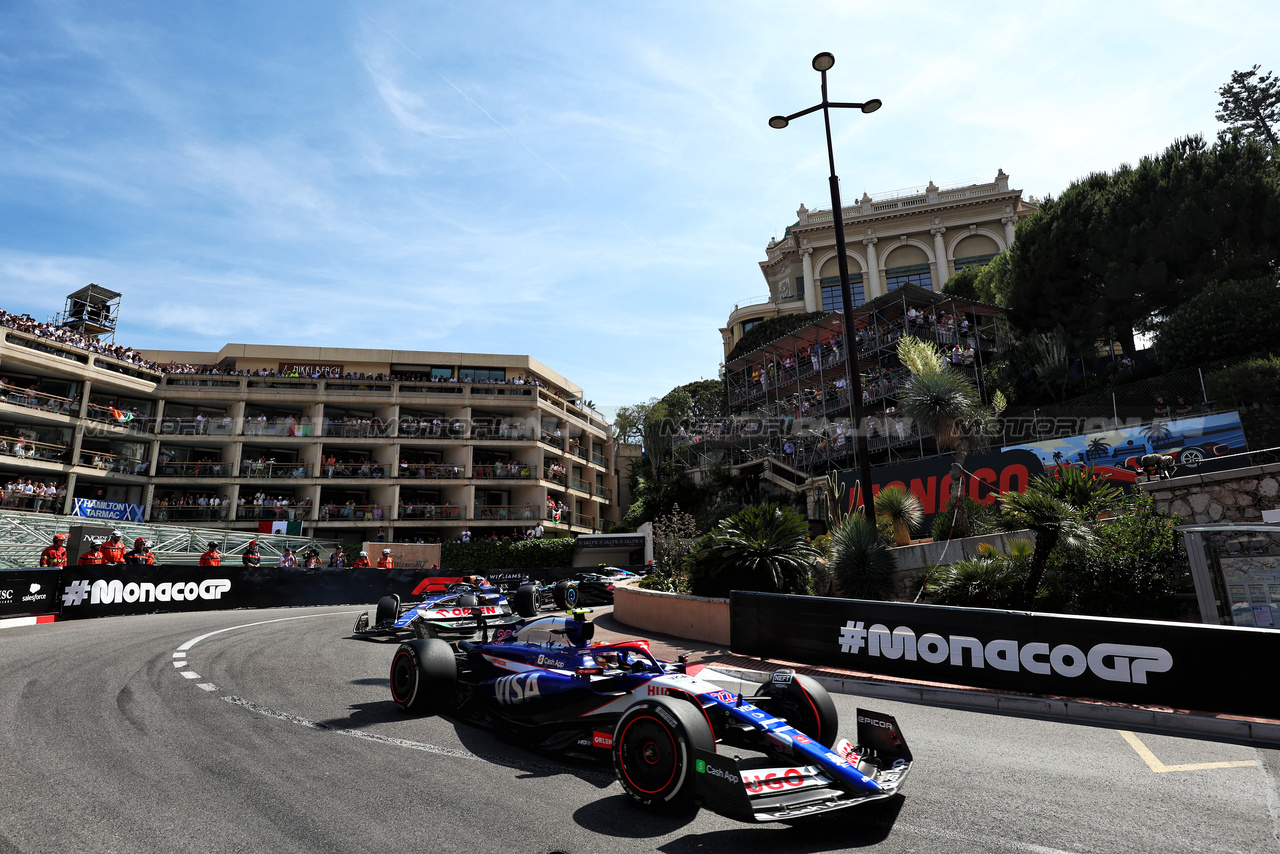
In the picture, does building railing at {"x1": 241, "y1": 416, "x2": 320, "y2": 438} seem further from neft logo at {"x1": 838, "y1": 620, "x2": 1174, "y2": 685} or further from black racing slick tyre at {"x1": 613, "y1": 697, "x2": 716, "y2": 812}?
black racing slick tyre at {"x1": 613, "y1": 697, "x2": 716, "y2": 812}

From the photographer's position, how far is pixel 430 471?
45000 mm

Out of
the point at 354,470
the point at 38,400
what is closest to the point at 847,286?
the point at 354,470

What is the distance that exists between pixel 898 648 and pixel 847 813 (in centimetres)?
534

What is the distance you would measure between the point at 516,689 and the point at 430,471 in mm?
40508

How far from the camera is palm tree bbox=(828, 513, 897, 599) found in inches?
479

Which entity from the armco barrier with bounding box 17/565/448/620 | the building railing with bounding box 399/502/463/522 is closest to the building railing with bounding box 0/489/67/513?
the building railing with bounding box 399/502/463/522

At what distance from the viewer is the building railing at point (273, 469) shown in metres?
42.9

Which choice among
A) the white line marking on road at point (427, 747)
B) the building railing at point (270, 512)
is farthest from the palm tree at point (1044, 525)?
the building railing at point (270, 512)

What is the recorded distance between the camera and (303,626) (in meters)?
15.3

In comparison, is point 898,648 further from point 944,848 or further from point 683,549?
point 683,549

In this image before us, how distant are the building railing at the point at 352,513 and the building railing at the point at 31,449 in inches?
525

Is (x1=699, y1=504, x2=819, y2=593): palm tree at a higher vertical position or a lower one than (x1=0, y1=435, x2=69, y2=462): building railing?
lower

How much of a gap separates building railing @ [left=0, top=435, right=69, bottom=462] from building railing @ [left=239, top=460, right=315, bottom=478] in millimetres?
8697

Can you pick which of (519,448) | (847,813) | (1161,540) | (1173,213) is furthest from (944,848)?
(519,448)
